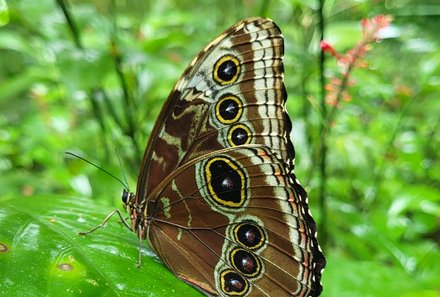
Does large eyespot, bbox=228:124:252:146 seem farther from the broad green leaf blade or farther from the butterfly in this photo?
the broad green leaf blade

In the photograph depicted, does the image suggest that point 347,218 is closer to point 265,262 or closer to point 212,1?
point 265,262

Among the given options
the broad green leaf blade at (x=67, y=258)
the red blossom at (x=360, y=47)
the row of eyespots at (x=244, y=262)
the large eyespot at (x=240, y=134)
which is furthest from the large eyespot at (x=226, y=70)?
the broad green leaf blade at (x=67, y=258)

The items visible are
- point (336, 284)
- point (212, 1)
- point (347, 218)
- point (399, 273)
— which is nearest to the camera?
point (336, 284)

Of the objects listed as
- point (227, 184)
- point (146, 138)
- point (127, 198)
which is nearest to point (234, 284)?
point (227, 184)

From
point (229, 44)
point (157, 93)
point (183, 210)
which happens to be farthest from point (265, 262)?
point (157, 93)

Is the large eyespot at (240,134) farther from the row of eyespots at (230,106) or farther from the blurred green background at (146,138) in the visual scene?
the blurred green background at (146,138)

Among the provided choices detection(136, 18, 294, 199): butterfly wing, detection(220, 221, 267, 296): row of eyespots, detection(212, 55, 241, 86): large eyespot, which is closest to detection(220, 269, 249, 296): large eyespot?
detection(220, 221, 267, 296): row of eyespots

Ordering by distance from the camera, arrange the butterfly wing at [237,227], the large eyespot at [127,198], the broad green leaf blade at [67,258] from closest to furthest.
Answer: the broad green leaf blade at [67,258] → the butterfly wing at [237,227] → the large eyespot at [127,198]
